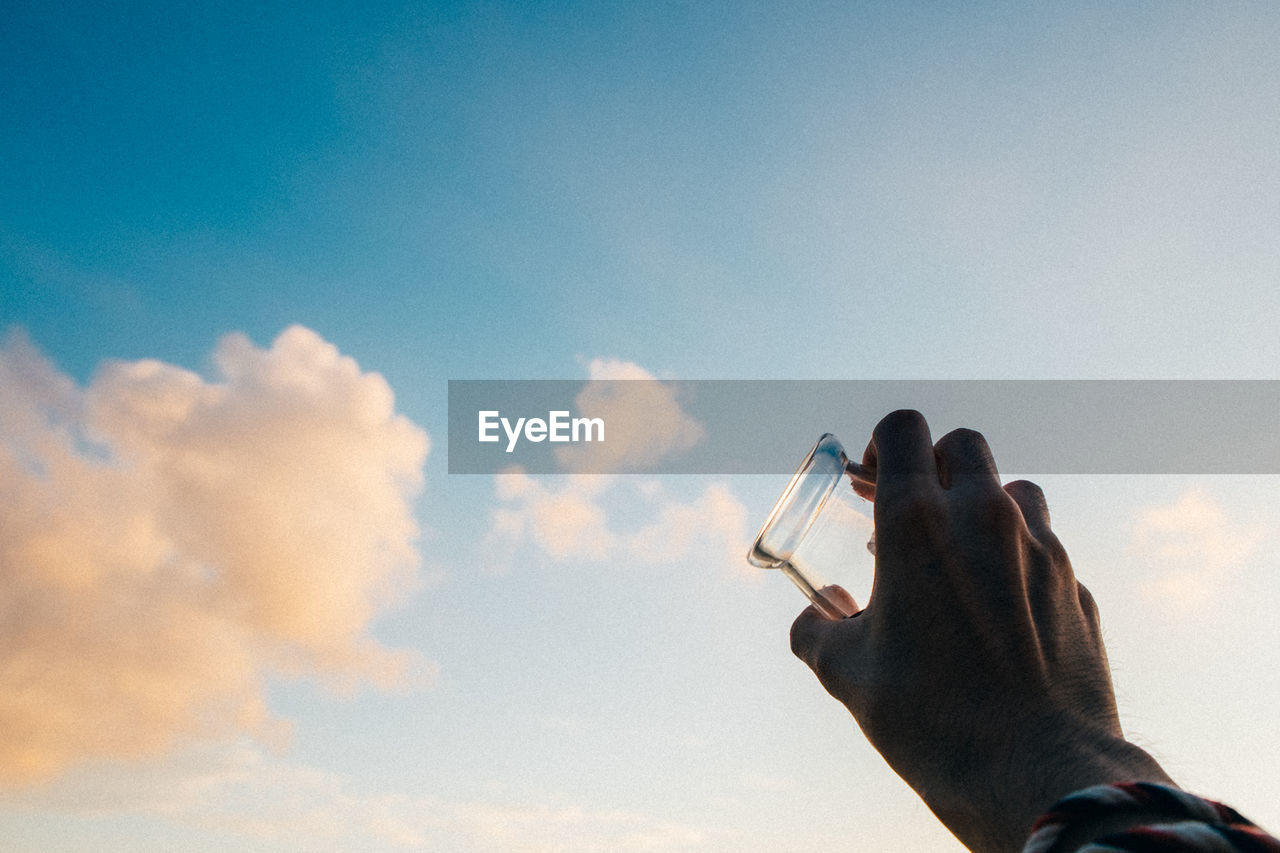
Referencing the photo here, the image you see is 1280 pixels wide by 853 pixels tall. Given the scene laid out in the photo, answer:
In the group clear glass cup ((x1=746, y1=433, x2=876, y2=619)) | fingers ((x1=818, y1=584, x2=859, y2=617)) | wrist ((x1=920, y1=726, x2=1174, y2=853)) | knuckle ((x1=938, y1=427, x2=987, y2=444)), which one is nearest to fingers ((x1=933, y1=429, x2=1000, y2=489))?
knuckle ((x1=938, y1=427, x2=987, y2=444))

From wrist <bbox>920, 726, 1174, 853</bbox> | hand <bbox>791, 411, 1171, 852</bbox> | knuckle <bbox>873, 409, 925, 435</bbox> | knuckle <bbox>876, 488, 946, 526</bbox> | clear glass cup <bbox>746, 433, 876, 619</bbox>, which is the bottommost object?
wrist <bbox>920, 726, 1174, 853</bbox>

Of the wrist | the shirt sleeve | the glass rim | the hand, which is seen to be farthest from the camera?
the glass rim

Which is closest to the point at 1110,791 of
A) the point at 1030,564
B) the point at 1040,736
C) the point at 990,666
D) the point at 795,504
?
the point at 1040,736

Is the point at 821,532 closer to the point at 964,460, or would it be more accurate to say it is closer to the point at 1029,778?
the point at 964,460

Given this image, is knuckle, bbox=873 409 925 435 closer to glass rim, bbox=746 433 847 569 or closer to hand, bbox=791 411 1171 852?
hand, bbox=791 411 1171 852

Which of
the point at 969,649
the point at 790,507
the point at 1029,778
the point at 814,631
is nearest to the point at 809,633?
the point at 814,631

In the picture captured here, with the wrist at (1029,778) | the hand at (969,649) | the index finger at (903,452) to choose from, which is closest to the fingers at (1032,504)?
the hand at (969,649)

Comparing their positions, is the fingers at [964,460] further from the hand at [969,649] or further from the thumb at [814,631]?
the thumb at [814,631]
